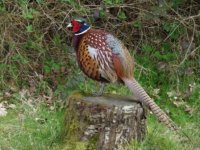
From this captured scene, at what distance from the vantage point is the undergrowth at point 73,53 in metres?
6.48

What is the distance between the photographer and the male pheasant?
15.7 feet

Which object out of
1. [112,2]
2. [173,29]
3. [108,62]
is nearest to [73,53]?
[112,2]

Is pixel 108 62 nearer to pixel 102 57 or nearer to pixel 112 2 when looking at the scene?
pixel 102 57

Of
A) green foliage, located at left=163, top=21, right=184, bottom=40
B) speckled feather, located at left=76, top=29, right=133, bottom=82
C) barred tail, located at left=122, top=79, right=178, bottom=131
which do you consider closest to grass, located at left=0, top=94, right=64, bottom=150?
speckled feather, located at left=76, top=29, right=133, bottom=82

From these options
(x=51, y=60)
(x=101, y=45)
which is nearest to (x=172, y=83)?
(x=51, y=60)

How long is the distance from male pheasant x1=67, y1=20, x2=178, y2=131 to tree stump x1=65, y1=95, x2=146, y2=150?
0.14 m

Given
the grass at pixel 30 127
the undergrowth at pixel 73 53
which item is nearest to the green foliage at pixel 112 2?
the undergrowth at pixel 73 53

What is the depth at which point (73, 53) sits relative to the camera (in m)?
7.17

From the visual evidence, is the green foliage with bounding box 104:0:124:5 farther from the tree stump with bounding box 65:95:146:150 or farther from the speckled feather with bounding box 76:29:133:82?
the tree stump with bounding box 65:95:146:150

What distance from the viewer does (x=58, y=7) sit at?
7.11m

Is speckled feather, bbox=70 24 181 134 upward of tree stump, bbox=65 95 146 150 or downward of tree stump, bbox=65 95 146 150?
upward

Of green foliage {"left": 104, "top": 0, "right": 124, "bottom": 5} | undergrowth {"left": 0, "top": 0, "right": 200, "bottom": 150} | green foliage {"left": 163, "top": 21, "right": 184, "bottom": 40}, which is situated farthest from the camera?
green foliage {"left": 163, "top": 21, "right": 184, "bottom": 40}

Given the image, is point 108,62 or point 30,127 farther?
point 30,127

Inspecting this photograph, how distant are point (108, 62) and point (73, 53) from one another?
7.91 ft
